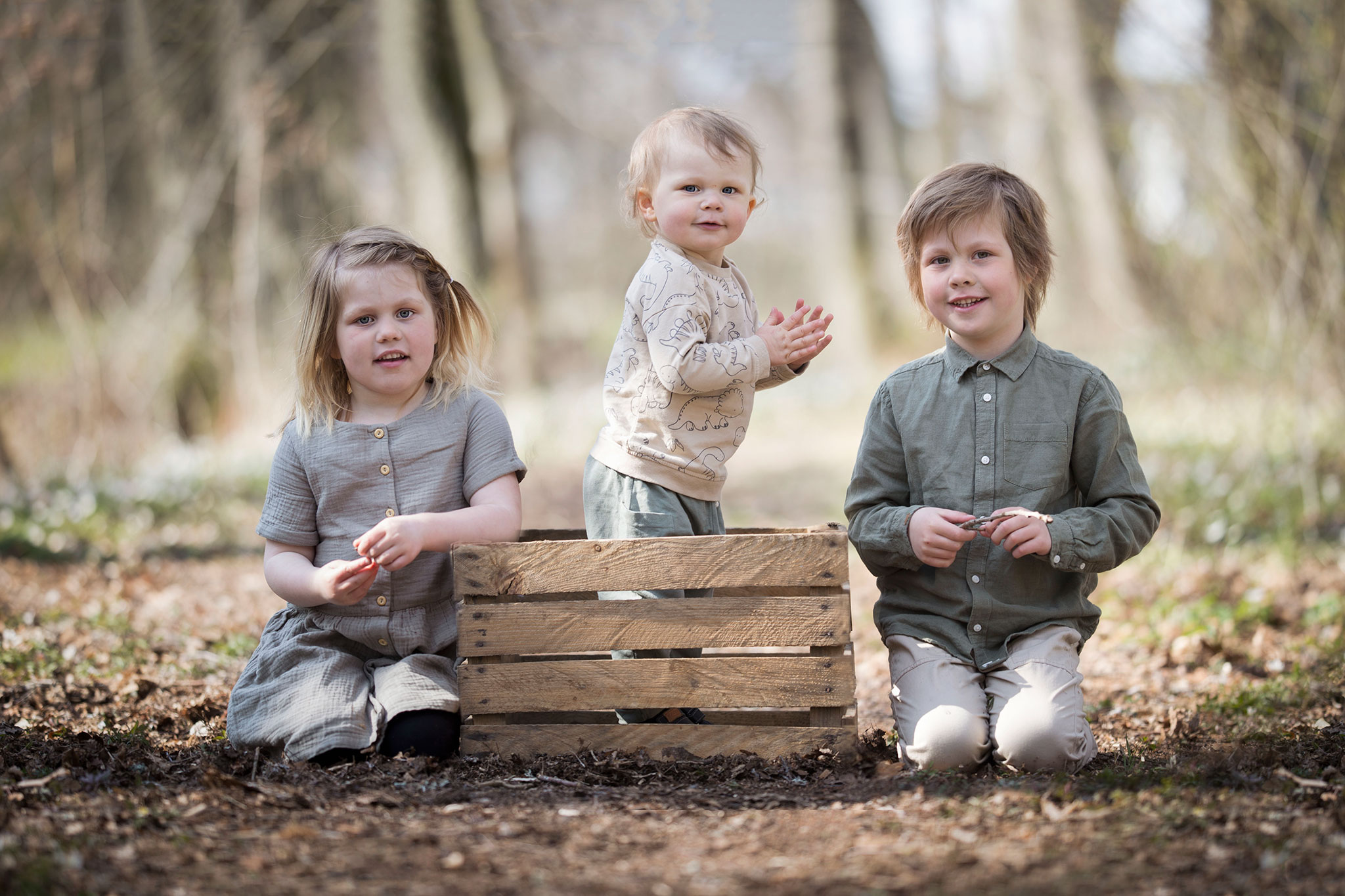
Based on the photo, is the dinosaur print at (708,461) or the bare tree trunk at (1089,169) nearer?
the dinosaur print at (708,461)

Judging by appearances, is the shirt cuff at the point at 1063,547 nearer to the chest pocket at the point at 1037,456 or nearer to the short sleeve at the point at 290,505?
the chest pocket at the point at 1037,456

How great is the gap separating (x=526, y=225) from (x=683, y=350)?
11.5 metres

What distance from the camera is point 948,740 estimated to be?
2.74m

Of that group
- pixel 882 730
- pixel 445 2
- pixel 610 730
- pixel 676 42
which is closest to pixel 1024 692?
pixel 882 730

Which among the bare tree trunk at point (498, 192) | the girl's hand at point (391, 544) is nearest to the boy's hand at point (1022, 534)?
the girl's hand at point (391, 544)

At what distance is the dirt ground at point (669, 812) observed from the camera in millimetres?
1965

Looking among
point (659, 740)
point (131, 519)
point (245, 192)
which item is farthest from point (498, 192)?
point (659, 740)

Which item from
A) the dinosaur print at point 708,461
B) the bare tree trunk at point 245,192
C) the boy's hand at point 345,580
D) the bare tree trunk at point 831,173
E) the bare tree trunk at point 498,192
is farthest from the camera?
the bare tree trunk at point 831,173

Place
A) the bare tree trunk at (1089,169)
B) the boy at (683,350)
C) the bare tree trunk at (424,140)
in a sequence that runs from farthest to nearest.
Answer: the bare tree trunk at (424,140) < the bare tree trunk at (1089,169) < the boy at (683,350)

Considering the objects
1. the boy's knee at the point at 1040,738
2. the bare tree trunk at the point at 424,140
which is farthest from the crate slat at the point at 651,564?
the bare tree trunk at the point at 424,140

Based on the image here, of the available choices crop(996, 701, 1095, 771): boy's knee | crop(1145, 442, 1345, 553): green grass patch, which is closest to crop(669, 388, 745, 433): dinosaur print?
crop(996, 701, 1095, 771): boy's knee

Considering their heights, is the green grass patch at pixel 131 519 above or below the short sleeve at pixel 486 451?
below

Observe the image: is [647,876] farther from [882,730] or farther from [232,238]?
[232,238]

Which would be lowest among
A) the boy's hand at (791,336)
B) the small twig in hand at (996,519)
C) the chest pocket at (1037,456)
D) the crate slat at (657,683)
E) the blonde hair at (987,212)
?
the crate slat at (657,683)
